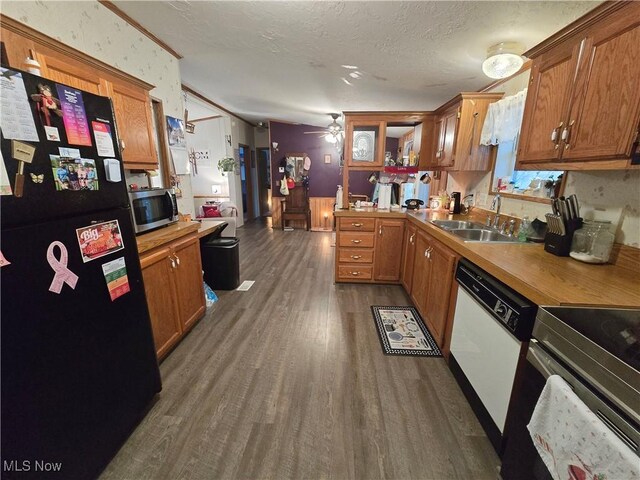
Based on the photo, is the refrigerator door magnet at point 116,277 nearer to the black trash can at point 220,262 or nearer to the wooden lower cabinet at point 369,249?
the black trash can at point 220,262

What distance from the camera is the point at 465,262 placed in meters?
1.60

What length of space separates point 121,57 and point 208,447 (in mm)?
2855

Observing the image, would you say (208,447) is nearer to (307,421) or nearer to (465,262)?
(307,421)

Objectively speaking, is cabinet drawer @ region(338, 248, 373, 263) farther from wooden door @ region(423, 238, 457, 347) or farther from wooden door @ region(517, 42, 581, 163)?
wooden door @ region(517, 42, 581, 163)

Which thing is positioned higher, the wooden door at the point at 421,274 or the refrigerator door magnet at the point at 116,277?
the refrigerator door magnet at the point at 116,277

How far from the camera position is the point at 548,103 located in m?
1.43

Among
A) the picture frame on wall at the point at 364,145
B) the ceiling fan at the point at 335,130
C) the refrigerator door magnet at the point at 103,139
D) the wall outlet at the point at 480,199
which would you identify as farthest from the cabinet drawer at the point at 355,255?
the ceiling fan at the point at 335,130

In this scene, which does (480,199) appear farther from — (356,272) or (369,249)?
(356,272)

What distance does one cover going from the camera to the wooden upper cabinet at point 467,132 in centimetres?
235

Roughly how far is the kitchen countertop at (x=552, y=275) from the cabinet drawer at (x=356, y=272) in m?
1.43

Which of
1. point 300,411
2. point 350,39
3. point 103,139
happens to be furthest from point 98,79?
point 300,411

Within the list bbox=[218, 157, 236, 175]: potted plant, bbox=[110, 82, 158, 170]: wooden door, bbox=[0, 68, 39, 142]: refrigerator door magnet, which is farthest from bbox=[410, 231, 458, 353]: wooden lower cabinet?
bbox=[218, 157, 236, 175]: potted plant

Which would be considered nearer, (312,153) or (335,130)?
(335,130)

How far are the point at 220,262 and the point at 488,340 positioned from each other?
8.69 feet
